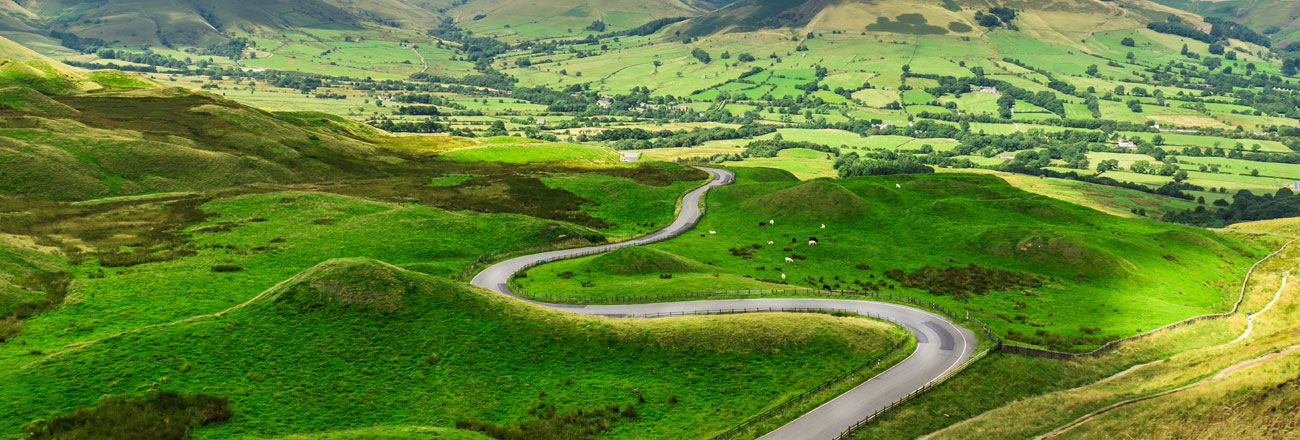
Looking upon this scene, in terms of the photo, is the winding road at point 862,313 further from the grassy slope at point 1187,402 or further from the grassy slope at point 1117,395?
the grassy slope at point 1187,402

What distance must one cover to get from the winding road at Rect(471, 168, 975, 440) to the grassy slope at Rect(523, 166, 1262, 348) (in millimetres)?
4953

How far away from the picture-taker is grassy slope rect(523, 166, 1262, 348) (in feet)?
247

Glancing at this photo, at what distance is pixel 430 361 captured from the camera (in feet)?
153

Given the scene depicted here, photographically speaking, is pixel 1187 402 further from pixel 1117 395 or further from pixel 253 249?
pixel 253 249

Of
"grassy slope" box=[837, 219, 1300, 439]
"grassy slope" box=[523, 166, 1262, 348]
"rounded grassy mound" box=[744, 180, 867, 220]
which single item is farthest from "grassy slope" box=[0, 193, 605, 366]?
"grassy slope" box=[837, 219, 1300, 439]

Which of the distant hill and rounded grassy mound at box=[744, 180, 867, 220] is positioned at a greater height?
the distant hill

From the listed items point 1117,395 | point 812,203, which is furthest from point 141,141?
point 1117,395

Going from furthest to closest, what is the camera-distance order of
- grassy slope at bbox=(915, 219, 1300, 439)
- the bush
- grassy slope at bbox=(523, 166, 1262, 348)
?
grassy slope at bbox=(523, 166, 1262, 348) → grassy slope at bbox=(915, 219, 1300, 439) → the bush

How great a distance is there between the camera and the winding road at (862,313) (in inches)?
1649

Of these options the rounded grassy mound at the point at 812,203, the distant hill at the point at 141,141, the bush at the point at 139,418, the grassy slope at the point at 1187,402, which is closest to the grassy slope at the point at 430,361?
the bush at the point at 139,418

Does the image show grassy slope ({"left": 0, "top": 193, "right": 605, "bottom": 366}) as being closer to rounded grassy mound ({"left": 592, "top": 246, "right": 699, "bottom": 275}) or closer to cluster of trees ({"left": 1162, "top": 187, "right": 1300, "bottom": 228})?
rounded grassy mound ({"left": 592, "top": 246, "right": 699, "bottom": 275})

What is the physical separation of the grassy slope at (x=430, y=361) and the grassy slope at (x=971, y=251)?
17.9 m

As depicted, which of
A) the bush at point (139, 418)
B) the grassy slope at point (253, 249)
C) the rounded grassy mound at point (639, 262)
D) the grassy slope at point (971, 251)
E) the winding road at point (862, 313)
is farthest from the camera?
the rounded grassy mound at point (639, 262)

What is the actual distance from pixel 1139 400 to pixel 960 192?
113284 mm
